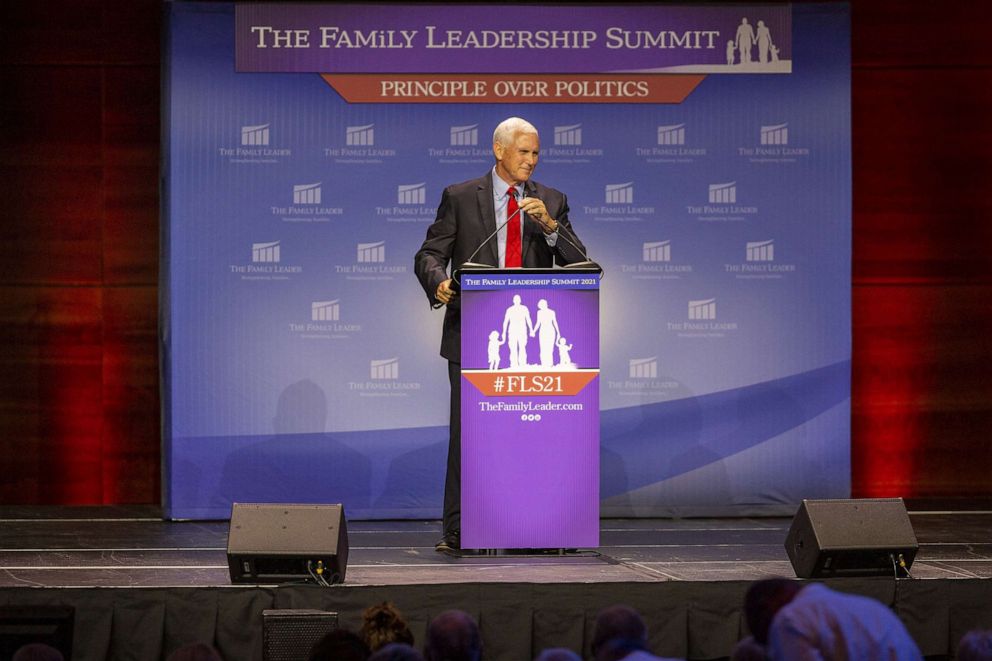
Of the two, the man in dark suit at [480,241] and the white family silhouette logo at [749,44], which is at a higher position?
the white family silhouette logo at [749,44]

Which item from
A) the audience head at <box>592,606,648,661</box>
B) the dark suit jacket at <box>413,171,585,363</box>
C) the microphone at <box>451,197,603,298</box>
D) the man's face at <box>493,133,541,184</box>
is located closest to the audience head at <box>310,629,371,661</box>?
the audience head at <box>592,606,648,661</box>

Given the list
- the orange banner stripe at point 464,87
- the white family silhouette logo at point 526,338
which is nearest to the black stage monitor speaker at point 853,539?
the white family silhouette logo at point 526,338

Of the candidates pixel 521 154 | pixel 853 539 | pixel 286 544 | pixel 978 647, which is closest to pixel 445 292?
pixel 521 154

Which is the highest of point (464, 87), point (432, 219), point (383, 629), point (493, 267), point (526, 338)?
point (464, 87)

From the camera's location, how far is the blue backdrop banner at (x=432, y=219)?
26.1ft

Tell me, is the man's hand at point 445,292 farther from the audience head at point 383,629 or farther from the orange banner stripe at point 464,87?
the orange banner stripe at point 464,87

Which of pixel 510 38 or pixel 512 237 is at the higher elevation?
pixel 510 38

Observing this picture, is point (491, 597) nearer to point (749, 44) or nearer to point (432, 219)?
point (432, 219)

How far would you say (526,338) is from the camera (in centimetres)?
556

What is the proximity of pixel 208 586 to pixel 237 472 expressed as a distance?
2.85 meters

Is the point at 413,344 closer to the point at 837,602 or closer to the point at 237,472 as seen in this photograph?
the point at 237,472

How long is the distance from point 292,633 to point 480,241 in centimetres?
205

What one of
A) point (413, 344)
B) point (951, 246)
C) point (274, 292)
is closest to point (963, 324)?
point (951, 246)

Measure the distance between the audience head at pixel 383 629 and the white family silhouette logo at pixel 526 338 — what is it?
5.91ft
